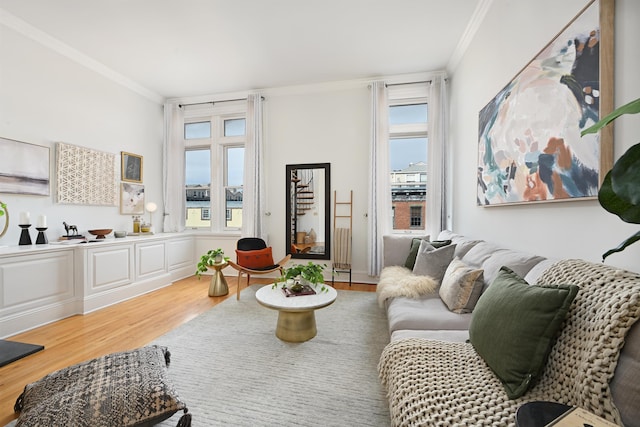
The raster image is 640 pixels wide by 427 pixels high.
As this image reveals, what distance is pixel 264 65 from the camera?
3.93m

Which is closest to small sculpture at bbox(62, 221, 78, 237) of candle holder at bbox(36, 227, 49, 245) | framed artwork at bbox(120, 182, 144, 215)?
candle holder at bbox(36, 227, 49, 245)

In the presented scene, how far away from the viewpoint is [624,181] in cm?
62

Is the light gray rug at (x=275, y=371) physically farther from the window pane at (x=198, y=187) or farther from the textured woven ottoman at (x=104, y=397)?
the window pane at (x=198, y=187)

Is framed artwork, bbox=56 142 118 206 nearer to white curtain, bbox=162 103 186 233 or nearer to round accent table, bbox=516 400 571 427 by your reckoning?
white curtain, bbox=162 103 186 233

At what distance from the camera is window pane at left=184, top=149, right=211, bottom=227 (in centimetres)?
514

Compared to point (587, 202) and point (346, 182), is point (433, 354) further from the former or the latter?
point (346, 182)

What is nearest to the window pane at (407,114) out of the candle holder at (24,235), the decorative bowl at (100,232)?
the decorative bowl at (100,232)

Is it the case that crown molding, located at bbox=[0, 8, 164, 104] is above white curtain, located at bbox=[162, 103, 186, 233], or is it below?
above

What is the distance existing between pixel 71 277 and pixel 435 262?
3853 millimetres

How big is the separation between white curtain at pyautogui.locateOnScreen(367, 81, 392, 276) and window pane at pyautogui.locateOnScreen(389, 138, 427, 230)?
0.22 meters

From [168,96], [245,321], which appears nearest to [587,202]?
[245,321]

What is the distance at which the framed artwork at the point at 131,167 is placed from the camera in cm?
425

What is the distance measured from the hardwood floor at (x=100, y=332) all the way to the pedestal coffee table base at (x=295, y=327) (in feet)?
3.82

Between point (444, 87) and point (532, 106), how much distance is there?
245 centimetres
